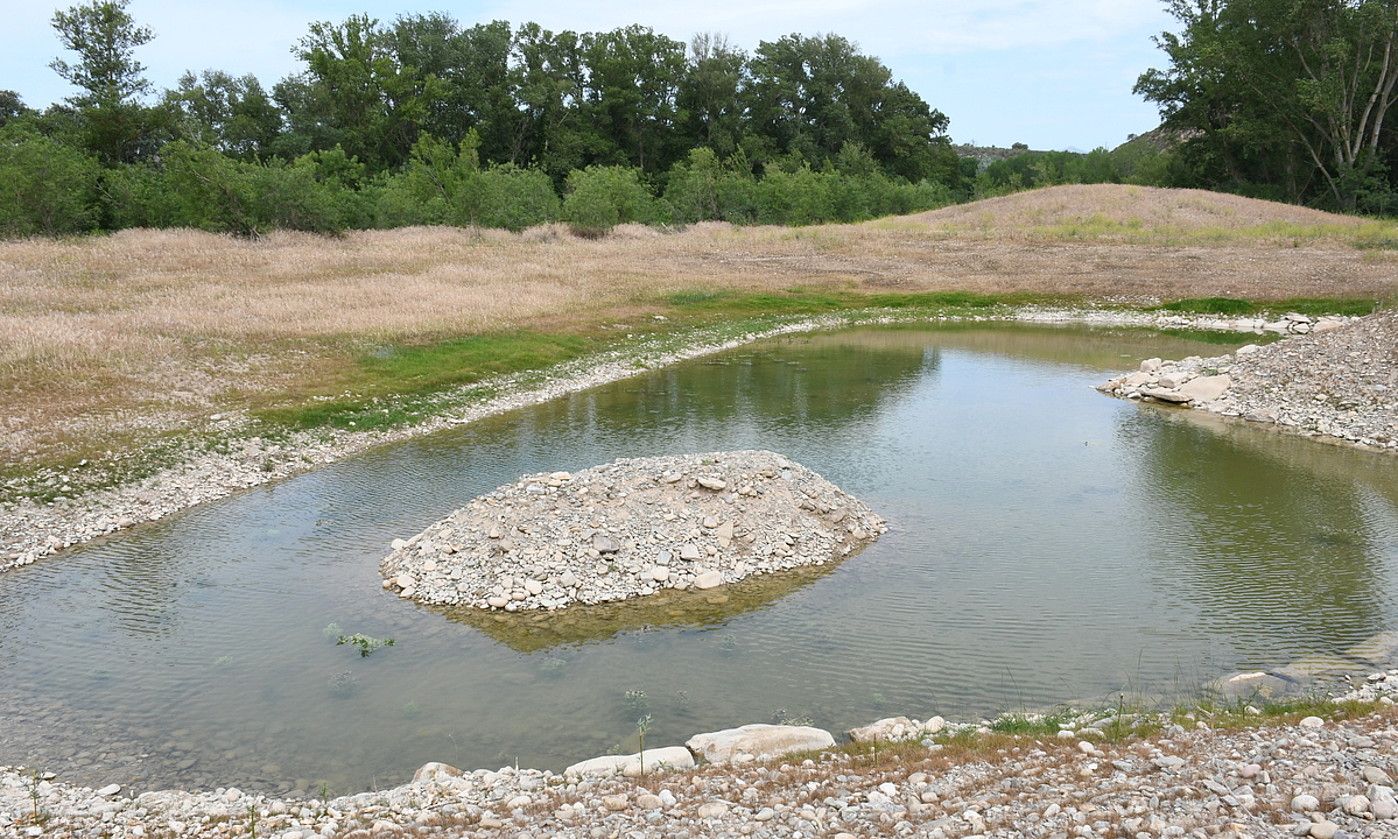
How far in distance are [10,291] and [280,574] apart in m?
38.2

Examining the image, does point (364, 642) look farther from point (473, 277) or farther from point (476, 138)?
point (476, 138)

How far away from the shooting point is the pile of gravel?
1769cm

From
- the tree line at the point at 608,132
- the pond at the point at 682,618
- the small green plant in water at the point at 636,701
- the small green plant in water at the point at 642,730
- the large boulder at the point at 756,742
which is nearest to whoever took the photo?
the large boulder at the point at 756,742

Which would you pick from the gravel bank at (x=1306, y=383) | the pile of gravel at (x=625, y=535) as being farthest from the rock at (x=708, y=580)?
the gravel bank at (x=1306, y=383)

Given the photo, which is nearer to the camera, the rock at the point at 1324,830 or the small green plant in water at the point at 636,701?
the rock at the point at 1324,830

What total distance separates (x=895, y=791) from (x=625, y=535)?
9.89m

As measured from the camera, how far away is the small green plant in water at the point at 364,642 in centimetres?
1550

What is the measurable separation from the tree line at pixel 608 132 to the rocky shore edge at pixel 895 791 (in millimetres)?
70875

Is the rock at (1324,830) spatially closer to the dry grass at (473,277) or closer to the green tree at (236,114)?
the dry grass at (473,277)

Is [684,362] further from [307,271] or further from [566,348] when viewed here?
[307,271]

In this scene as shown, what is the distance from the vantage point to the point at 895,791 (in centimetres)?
980

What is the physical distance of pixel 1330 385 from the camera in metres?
31.6

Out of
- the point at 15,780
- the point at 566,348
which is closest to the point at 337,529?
the point at 15,780

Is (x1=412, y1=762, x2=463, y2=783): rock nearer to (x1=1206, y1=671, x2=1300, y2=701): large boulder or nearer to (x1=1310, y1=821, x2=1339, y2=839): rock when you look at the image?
(x1=1310, y1=821, x2=1339, y2=839): rock
